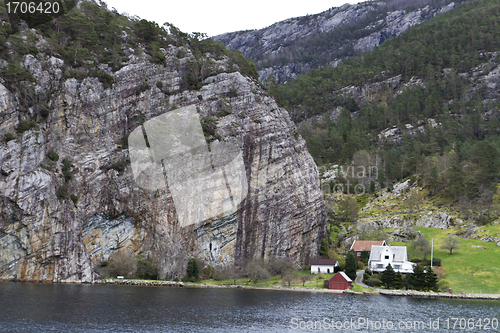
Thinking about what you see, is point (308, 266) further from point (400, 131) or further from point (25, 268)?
point (400, 131)

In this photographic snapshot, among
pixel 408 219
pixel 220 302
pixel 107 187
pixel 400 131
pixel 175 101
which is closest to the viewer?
pixel 220 302

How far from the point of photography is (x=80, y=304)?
5403 cm

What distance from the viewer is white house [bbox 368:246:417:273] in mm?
92062

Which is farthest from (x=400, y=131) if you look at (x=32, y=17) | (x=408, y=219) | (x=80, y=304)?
(x=80, y=304)

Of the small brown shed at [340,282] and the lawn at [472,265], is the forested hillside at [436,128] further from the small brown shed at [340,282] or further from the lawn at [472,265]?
the small brown shed at [340,282]

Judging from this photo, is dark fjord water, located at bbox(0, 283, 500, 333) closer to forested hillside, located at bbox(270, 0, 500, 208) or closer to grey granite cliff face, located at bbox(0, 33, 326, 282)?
grey granite cliff face, located at bbox(0, 33, 326, 282)

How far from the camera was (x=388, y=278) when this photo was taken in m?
82.8

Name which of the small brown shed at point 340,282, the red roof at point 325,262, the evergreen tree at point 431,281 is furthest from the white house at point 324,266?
the evergreen tree at point 431,281

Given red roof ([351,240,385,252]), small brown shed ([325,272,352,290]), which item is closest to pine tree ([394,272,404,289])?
small brown shed ([325,272,352,290])

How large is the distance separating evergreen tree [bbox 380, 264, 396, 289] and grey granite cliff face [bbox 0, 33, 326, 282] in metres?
26.9

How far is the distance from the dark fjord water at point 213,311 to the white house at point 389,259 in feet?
65.5

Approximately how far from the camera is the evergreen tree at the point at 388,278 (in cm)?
8231

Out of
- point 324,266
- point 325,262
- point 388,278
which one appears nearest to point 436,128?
point 325,262

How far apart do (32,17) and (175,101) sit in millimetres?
37827
